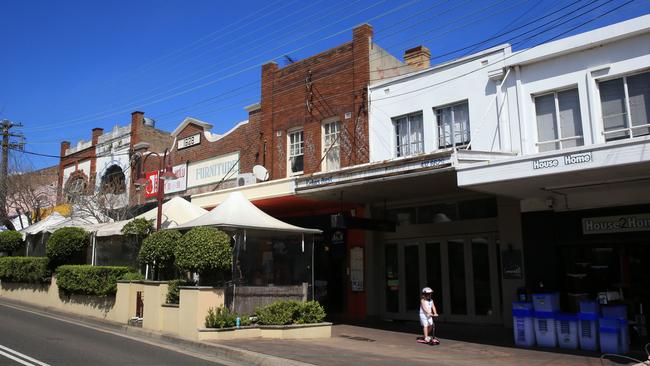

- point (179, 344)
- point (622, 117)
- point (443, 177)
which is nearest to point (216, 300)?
point (179, 344)

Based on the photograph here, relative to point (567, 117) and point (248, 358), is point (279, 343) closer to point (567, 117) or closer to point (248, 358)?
point (248, 358)

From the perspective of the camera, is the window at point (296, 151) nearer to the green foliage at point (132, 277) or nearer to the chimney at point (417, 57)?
the chimney at point (417, 57)

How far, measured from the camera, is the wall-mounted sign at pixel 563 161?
409 inches

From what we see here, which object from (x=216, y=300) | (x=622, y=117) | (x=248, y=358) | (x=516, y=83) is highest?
(x=516, y=83)

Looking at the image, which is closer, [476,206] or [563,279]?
[563,279]

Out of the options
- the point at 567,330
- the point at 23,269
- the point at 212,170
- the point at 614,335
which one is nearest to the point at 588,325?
the point at 567,330

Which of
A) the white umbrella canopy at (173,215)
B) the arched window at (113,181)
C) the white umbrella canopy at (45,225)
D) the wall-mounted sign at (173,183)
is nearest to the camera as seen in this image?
the white umbrella canopy at (173,215)

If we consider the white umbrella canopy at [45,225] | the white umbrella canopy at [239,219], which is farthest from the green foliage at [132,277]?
the white umbrella canopy at [45,225]

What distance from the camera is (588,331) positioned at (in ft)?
37.8

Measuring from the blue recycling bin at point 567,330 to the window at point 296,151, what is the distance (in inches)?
411

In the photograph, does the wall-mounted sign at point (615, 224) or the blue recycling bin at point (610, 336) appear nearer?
the blue recycling bin at point (610, 336)

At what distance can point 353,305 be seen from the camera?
1811 cm

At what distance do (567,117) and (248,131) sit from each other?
40.9ft

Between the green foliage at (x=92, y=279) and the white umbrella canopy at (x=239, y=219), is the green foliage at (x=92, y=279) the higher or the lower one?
the lower one
